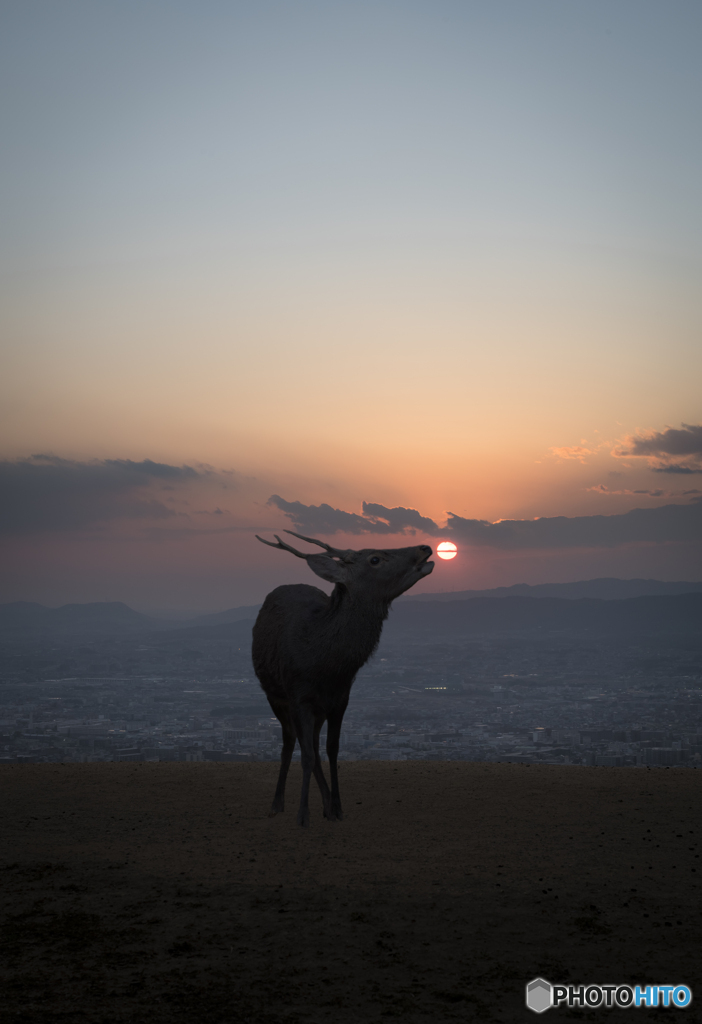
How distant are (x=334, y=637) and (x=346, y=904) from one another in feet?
15.2

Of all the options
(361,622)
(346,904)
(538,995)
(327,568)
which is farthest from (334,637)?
(538,995)

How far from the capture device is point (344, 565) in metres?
13.3

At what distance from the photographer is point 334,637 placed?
13055 millimetres

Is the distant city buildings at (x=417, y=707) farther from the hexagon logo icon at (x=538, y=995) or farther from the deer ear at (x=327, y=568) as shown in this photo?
the hexagon logo icon at (x=538, y=995)

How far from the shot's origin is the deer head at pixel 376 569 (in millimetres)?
13002

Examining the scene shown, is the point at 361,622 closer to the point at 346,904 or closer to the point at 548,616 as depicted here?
the point at 346,904

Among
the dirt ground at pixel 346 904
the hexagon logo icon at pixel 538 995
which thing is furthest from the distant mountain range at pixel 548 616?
the hexagon logo icon at pixel 538 995

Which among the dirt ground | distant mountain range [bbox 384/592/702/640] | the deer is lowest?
distant mountain range [bbox 384/592/702/640]

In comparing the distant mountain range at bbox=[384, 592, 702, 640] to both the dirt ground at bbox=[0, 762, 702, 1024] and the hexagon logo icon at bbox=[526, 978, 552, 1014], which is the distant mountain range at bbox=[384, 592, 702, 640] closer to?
the dirt ground at bbox=[0, 762, 702, 1024]

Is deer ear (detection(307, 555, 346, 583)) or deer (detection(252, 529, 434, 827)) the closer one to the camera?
deer (detection(252, 529, 434, 827))

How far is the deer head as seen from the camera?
13.0 meters

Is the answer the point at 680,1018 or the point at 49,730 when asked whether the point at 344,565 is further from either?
the point at 49,730

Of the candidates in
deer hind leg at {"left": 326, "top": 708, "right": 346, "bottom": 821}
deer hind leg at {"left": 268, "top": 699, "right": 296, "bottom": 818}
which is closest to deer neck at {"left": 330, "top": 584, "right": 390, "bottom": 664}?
deer hind leg at {"left": 326, "top": 708, "right": 346, "bottom": 821}

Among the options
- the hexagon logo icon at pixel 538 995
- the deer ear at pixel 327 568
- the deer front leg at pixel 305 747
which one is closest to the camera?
the hexagon logo icon at pixel 538 995
